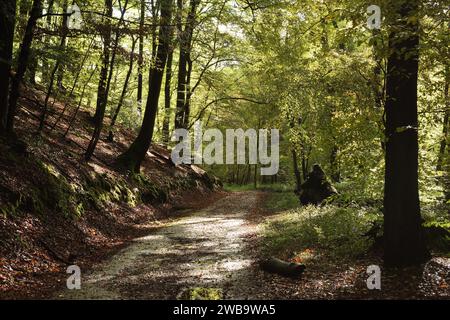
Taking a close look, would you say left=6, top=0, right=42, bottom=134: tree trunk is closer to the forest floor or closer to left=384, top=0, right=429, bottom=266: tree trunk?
the forest floor

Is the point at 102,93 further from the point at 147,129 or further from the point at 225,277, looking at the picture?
the point at 225,277

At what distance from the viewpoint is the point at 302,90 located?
60.0 ft

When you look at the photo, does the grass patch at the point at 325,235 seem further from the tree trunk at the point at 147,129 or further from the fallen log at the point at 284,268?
the tree trunk at the point at 147,129

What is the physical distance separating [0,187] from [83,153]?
20.9 ft

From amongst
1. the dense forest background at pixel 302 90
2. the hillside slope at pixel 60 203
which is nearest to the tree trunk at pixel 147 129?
the dense forest background at pixel 302 90

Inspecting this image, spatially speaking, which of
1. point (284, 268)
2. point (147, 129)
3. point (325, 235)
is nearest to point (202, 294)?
point (284, 268)

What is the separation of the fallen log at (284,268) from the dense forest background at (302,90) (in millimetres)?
1794

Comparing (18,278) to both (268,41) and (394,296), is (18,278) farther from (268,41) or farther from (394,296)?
(268,41)

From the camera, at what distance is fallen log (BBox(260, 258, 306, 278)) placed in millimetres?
7816

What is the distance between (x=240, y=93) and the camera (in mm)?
29312

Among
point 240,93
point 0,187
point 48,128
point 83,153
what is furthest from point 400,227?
point 240,93

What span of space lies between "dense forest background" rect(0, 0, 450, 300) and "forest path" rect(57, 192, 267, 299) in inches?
69.2

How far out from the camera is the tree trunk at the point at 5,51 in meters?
9.61

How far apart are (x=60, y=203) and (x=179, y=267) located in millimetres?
4134
